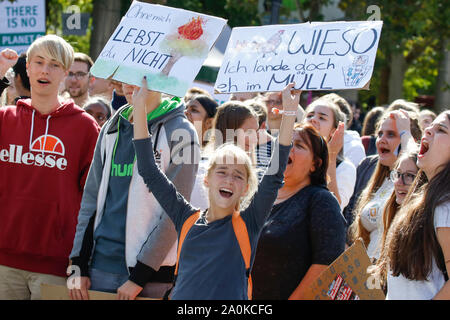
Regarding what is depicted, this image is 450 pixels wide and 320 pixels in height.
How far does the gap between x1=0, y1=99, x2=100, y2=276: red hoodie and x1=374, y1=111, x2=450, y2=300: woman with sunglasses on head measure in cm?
174

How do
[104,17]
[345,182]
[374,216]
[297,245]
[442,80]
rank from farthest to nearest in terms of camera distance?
1. [442,80]
2. [104,17]
3. [345,182]
4. [374,216]
5. [297,245]

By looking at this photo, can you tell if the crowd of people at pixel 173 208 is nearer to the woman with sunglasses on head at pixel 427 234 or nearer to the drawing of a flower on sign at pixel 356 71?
the woman with sunglasses on head at pixel 427 234

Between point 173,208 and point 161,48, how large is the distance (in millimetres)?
879

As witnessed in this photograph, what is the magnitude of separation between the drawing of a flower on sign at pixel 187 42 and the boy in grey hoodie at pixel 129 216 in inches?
10.1

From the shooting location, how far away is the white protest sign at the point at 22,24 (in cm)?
770

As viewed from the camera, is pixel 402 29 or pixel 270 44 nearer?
pixel 270 44

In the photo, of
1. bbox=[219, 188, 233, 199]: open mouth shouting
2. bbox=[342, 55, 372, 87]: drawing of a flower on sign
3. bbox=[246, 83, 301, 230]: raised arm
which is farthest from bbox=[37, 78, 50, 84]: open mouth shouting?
bbox=[342, 55, 372, 87]: drawing of a flower on sign

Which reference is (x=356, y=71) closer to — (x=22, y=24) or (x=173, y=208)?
(x=173, y=208)

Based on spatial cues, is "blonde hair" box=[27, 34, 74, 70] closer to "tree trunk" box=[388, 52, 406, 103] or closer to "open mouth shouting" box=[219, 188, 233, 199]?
"open mouth shouting" box=[219, 188, 233, 199]

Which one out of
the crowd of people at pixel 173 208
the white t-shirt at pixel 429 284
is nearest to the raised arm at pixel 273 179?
the crowd of people at pixel 173 208

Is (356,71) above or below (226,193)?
above

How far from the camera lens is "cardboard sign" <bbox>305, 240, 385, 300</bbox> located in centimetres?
333

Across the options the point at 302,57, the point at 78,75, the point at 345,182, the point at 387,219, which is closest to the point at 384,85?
the point at 78,75

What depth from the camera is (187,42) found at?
3.64m
